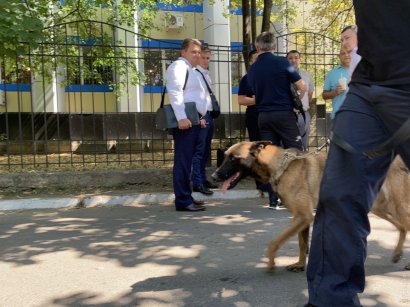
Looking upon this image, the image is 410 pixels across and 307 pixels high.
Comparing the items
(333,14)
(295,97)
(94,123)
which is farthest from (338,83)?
(333,14)

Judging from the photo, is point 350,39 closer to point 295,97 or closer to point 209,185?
point 295,97

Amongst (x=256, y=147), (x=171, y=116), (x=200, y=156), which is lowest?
(x=200, y=156)

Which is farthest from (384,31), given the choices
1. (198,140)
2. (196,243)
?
(198,140)

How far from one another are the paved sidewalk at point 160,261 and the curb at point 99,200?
51cm

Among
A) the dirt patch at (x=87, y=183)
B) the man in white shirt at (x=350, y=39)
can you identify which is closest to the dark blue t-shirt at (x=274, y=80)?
the man in white shirt at (x=350, y=39)

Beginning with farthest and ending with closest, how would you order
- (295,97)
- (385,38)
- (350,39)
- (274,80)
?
(295,97) < (274,80) < (350,39) < (385,38)

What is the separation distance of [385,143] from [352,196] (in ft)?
1.01

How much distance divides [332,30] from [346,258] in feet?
47.8

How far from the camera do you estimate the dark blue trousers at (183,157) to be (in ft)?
19.7

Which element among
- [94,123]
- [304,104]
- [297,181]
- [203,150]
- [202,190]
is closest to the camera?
[297,181]

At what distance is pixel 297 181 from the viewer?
3701 millimetres

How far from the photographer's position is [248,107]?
747cm

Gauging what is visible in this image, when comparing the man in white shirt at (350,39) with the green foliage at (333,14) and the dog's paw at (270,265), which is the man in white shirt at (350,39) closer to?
the dog's paw at (270,265)

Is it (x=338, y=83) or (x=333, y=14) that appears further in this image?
(x=333, y=14)
